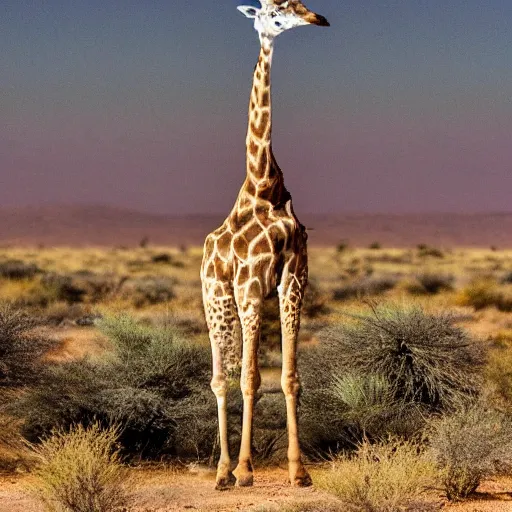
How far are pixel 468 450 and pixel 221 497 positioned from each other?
240 cm

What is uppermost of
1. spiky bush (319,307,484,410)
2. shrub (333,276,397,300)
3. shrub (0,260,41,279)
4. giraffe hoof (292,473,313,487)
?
spiky bush (319,307,484,410)

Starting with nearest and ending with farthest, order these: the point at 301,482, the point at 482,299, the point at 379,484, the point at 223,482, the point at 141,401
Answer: the point at 379,484
the point at 301,482
the point at 223,482
the point at 141,401
the point at 482,299

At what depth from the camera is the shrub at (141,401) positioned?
1289 centimetres

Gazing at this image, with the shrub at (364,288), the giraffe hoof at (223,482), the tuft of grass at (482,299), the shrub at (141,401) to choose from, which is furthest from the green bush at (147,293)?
the giraffe hoof at (223,482)

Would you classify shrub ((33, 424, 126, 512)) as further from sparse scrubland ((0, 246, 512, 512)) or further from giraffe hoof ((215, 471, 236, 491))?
giraffe hoof ((215, 471, 236, 491))

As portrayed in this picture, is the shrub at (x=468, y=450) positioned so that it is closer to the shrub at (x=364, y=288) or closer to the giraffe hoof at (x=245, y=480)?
the giraffe hoof at (x=245, y=480)

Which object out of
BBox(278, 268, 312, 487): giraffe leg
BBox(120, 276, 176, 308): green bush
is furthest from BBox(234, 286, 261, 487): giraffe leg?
BBox(120, 276, 176, 308): green bush

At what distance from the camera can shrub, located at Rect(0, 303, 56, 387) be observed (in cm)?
1338

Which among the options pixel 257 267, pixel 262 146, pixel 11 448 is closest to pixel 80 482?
pixel 257 267

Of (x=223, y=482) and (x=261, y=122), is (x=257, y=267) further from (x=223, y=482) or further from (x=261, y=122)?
(x=223, y=482)

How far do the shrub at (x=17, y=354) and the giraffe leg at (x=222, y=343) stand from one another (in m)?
3.63

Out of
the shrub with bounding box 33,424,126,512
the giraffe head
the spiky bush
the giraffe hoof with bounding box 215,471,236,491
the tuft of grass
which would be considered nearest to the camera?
the shrub with bounding box 33,424,126,512

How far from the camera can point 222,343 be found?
10586mm

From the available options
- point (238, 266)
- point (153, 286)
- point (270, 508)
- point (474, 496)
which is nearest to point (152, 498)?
point (270, 508)
